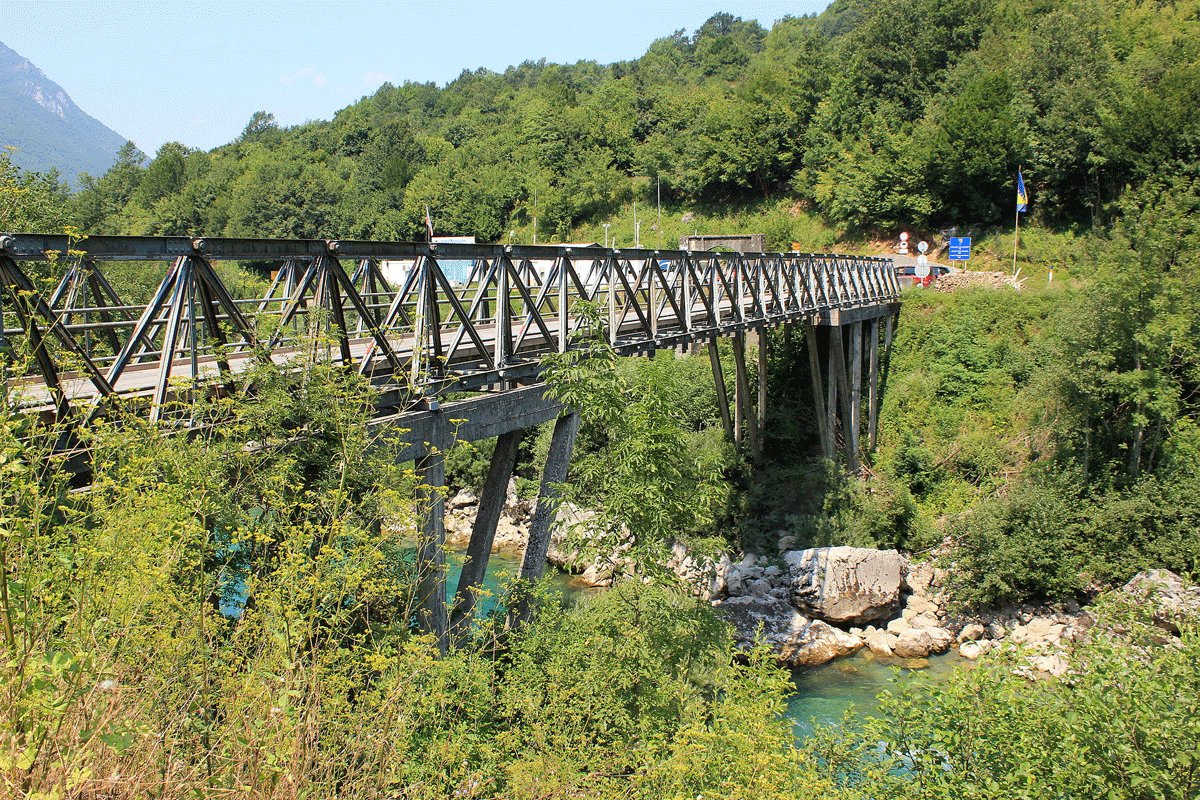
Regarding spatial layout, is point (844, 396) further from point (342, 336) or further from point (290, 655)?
point (290, 655)

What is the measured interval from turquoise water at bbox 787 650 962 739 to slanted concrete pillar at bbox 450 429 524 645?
744 centimetres

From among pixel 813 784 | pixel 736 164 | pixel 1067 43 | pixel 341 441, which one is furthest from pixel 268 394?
pixel 736 164

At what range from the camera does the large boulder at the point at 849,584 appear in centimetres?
1814

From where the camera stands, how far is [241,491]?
552cm

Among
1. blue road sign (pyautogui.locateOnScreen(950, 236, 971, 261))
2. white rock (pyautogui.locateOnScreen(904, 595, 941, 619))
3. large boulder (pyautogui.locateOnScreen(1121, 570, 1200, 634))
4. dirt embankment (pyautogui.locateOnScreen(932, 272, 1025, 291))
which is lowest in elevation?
white rock (pyautogui.locateOnScreen(904, 595, 941, 619))

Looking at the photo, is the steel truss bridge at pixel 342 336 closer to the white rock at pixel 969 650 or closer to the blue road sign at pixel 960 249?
the white rock at pixel 969 650

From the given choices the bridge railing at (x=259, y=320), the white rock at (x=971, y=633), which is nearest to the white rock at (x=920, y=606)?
the white rock at (x=971, y=633)

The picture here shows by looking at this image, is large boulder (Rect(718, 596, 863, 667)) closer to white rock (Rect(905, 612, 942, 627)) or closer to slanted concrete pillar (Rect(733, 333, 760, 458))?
white rock (Rect(905, 612, 942, 627))

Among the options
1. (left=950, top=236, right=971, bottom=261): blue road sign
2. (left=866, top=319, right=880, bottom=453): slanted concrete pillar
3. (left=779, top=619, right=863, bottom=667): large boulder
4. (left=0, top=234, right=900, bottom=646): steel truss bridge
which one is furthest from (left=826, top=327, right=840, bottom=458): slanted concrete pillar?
(left=950, top=236, right=971, bottom=261): blue road sign

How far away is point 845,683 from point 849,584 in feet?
10.7

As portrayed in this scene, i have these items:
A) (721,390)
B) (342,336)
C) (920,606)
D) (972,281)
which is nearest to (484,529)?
(342,336)

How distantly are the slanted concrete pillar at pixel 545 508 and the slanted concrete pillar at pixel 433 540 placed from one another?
54.6 inches

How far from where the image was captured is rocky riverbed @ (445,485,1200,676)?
16.7 meters

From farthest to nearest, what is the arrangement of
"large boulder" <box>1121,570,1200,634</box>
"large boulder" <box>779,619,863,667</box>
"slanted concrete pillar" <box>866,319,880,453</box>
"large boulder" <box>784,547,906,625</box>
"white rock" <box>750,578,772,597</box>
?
"slanted concrete pillar" <box>866,319,880,453</box>, "white rock" <box>750,578,772,597</box>, "large boulder" <box>784,547,906,625</box>, "large boulder" <box>779,619,863,667</box>, "large boulder" <box>1121,570,1200,634</box>
